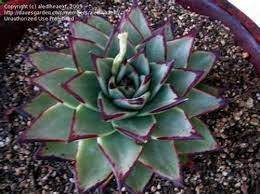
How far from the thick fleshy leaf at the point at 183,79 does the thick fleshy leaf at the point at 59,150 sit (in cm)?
15

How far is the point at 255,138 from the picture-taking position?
76cm

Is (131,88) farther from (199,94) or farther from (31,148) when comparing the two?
(31,148)

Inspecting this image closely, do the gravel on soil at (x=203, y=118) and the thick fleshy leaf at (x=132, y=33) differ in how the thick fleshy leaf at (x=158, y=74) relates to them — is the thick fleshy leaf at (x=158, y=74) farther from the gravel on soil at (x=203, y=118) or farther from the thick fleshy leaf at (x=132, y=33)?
the gravel on soil at (x=203, y=118)

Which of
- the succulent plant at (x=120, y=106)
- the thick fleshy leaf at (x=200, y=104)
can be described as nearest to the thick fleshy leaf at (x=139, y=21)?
the succulent plant at (x=120, y=106)

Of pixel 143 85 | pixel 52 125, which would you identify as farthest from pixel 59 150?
pixel 143 85

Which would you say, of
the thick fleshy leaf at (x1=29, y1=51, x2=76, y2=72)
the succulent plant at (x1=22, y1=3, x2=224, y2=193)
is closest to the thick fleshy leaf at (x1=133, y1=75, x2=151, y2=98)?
the succulent plant at (x1=22, y1=3, x2=224, y2=193)

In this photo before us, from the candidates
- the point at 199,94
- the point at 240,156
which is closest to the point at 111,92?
the point at 199,94

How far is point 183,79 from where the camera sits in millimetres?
640

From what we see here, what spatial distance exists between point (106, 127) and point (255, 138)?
263 mm

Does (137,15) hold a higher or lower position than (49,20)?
higher

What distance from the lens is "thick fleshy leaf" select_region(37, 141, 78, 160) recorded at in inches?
26.3

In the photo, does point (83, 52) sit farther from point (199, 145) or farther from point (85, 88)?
point (199, 145)

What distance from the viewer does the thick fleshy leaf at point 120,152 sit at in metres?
0.59

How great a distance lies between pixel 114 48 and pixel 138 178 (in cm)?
17
